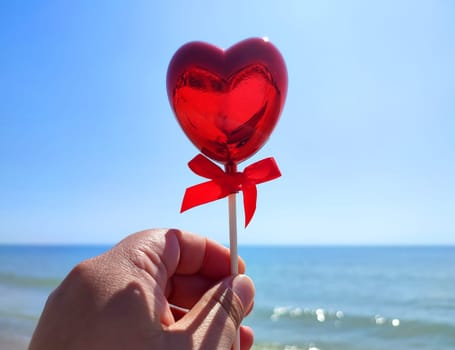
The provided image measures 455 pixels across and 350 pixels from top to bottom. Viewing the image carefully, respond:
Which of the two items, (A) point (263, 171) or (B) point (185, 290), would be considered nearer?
(A) point (263, 171)

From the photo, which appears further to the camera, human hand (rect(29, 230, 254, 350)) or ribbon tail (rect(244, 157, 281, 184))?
ribbon tail (rect(244, 157, 281, 184))

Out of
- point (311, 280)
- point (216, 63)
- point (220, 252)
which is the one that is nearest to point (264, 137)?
point (216, 63)

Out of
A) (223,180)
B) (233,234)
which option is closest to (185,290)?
(233,234)

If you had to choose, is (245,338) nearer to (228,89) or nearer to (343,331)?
(228,89)

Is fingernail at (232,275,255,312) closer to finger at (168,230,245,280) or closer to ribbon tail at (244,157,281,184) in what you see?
finger at (168,230,245,280)

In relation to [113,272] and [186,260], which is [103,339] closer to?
[113,272]

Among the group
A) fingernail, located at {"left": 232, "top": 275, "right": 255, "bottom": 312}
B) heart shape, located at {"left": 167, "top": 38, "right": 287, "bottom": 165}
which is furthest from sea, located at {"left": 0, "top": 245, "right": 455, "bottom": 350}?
heart shape, located at {"left": 167, "top": 38, "right": 287, "bottom": 165}

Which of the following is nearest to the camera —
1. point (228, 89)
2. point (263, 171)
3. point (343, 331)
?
point (228, 89)

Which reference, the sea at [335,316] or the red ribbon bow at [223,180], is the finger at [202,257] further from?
the sea at [335,316]
